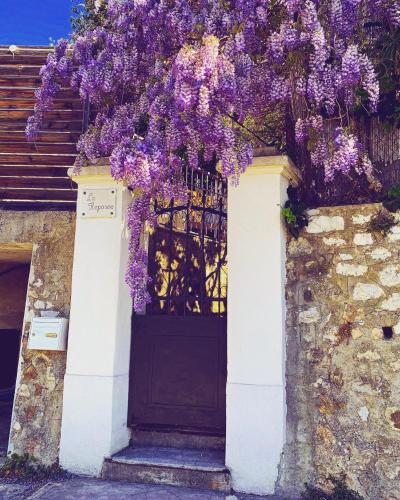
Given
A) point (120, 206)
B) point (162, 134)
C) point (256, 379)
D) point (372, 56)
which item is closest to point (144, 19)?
point (162, 134)

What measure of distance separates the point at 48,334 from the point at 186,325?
3.95 ft

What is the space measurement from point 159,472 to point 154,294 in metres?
1.50

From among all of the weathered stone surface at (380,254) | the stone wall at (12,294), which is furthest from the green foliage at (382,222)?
the stone wall at (12,294)

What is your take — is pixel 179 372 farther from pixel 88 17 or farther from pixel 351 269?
pixel 88 17

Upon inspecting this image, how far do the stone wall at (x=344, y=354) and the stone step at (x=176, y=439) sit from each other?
71 centimetres

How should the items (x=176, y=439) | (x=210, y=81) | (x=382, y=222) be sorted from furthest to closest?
1. (x=176, y=439)
2. (x=382, y=222)
3. (x=210, y=81)

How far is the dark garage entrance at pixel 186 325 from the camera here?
13.3ft

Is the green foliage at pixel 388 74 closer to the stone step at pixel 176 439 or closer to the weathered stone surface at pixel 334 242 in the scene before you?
the weathered stone surface at pixel 334 242

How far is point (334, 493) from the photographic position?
3.36 m

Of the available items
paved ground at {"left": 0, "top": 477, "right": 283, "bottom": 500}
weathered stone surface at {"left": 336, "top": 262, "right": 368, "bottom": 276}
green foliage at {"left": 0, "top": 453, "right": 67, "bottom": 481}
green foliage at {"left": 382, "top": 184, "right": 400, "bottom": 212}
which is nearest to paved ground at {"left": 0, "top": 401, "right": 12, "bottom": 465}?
green foliage at {"left": 0, "top": 453, "right": 67, "bottom": 481}

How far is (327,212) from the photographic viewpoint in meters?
3.74

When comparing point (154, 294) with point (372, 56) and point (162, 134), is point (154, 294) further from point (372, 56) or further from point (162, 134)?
point (372, 56)

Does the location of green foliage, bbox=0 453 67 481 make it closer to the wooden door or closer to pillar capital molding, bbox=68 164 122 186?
the wooden door

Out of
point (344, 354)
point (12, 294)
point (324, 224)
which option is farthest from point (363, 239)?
point (12, 294)
